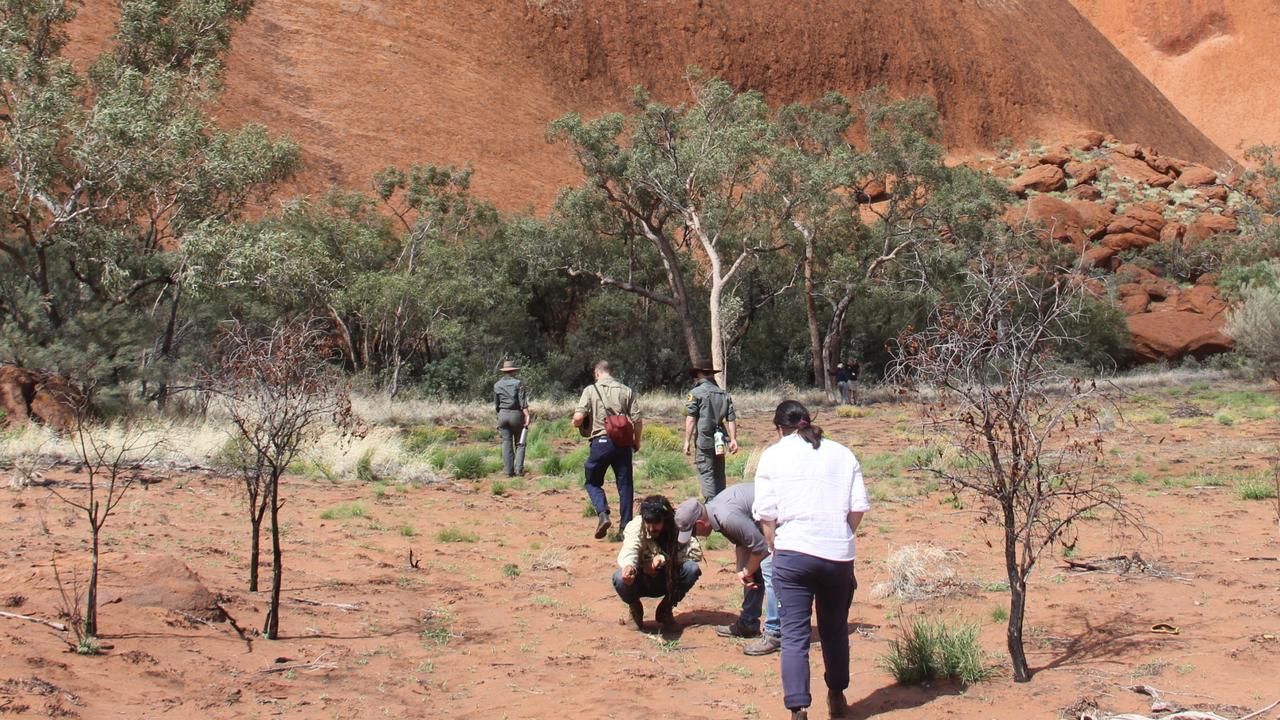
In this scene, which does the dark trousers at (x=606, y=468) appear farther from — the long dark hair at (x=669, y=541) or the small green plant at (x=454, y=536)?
the long dark hair at (x=669, y=541)

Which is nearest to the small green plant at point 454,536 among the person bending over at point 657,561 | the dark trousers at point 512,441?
the person bending over at point 657,561

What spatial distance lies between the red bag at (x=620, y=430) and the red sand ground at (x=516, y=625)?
104cm

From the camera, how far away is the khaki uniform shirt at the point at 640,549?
6.52 m

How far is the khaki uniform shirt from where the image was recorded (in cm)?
652

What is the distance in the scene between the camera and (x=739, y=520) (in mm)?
6250

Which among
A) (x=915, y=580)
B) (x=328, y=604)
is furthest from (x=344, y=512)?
(x=915, y=580)

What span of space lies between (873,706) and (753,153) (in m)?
20.0

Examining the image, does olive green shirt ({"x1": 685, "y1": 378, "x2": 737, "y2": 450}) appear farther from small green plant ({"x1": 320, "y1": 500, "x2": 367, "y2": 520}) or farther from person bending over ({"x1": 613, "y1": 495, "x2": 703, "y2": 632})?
small green plant ({"x1": 320, "y1": 500, "x2": 367, "y2": 520})

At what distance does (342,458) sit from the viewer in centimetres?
1294

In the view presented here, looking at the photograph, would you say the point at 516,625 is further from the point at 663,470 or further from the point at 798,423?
the point at 663,470

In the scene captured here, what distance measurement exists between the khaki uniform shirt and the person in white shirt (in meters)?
1.50

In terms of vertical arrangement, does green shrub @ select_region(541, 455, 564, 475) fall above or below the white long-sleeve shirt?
below

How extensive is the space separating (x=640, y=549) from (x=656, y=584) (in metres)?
0.31

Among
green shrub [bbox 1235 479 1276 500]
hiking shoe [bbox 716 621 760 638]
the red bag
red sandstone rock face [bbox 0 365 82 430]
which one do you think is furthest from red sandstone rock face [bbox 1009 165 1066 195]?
hiking shoe [bbox 716 621 760 638]
